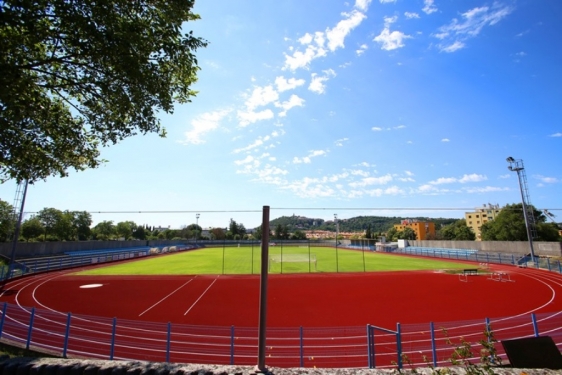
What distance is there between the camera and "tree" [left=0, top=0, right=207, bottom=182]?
709 cm

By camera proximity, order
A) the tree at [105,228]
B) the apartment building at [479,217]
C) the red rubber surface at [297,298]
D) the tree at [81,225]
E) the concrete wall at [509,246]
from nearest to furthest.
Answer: the red rubber surface at [297,298], the concrete wall at [509,246], the tree at [81,225], the tree at [105,228], the apartment building at [479,217]

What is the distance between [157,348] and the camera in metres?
11.2

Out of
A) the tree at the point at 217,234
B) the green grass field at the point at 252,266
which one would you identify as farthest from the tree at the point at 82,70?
the tree at the point at 217,234

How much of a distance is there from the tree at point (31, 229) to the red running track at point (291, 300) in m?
46.8

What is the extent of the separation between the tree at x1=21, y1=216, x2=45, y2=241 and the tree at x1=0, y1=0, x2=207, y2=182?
71.4 meters

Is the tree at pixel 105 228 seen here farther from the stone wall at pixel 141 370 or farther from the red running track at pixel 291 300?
the stone wall at pixel 141 370

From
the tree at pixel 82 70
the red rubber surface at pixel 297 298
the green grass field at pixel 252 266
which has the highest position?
the tree at pixel 82 70

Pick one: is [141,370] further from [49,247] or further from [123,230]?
[123,230]

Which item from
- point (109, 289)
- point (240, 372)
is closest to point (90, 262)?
point (109, 289)

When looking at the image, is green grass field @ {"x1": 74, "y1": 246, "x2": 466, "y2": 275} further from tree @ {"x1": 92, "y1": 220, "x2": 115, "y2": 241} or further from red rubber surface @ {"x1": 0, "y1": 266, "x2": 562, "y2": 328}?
tree @ {"x1": 92, "y1": 220, "x2": 115, "y2": 241}

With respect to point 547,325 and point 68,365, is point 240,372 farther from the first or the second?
point 547,325

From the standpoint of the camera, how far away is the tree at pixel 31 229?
63.5m

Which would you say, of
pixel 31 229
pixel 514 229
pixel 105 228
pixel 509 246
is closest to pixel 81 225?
pixel 31 229

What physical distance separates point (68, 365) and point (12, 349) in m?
7.83
